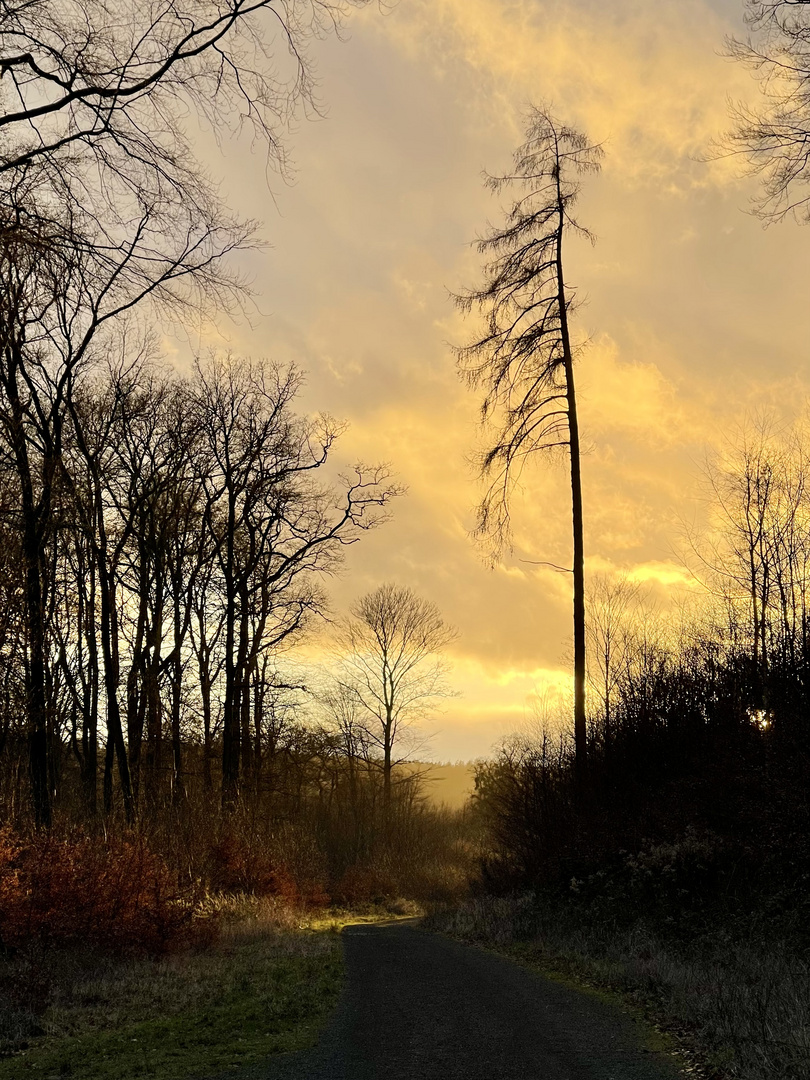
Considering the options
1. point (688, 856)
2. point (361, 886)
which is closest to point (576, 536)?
point (688, 856)

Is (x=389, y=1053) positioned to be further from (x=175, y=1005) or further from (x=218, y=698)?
(x=218, y=698)

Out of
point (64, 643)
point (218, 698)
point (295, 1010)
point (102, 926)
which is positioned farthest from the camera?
point (218, 698)

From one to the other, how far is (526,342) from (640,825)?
36.1 ft

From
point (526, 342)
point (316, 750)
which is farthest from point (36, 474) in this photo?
point (316, 750)

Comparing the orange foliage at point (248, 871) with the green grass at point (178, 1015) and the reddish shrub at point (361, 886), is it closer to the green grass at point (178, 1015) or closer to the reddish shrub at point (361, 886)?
the green grass at point (178, 1015)

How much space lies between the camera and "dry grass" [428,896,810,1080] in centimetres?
714

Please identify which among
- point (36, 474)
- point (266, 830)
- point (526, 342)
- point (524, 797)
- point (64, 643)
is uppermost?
point (526, 342)

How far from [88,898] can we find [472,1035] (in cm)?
921

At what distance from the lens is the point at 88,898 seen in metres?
15.4

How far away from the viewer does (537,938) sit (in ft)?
54.0

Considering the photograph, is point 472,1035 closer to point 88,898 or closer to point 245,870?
point 88,898

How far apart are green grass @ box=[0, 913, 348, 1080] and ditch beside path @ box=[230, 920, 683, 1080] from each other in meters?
0.49

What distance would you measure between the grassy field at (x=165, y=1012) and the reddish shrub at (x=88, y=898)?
0.55m

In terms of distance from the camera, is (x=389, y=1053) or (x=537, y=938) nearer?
(x=389, y=1053)
